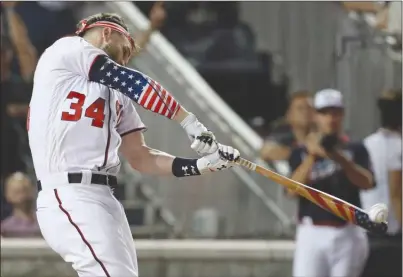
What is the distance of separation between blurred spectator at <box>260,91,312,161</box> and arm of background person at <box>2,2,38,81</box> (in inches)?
61.0

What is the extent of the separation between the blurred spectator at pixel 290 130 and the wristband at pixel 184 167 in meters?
2.17

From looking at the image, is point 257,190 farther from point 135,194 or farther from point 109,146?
point 109,146

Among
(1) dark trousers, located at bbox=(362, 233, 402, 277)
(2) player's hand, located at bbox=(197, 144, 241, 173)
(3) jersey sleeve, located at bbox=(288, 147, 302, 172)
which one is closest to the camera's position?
(2) player's hand, located at bbox=(197, 144, 241, 173)

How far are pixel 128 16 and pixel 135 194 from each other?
1.16m

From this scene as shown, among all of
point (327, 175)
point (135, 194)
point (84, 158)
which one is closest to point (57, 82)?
point (84, 158)

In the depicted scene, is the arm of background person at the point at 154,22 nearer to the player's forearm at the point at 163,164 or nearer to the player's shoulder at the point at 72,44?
the player's forearm at the point at 163,164

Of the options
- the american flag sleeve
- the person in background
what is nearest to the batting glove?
the american flag sleeve

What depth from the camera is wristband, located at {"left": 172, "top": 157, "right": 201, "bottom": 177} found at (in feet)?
13.7

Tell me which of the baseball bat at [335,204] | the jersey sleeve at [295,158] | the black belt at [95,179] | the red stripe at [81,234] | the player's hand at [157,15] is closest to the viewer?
the red stripe at [81,234]

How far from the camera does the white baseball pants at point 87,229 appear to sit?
376cm

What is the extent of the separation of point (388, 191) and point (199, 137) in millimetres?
2767

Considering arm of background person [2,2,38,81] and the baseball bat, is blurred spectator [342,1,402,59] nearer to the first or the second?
arm of background person [2,2,38,81]

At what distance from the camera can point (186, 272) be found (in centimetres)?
635

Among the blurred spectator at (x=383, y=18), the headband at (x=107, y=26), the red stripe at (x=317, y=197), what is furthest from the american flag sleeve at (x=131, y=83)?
the blurred spectator at (x=383, y=18)
